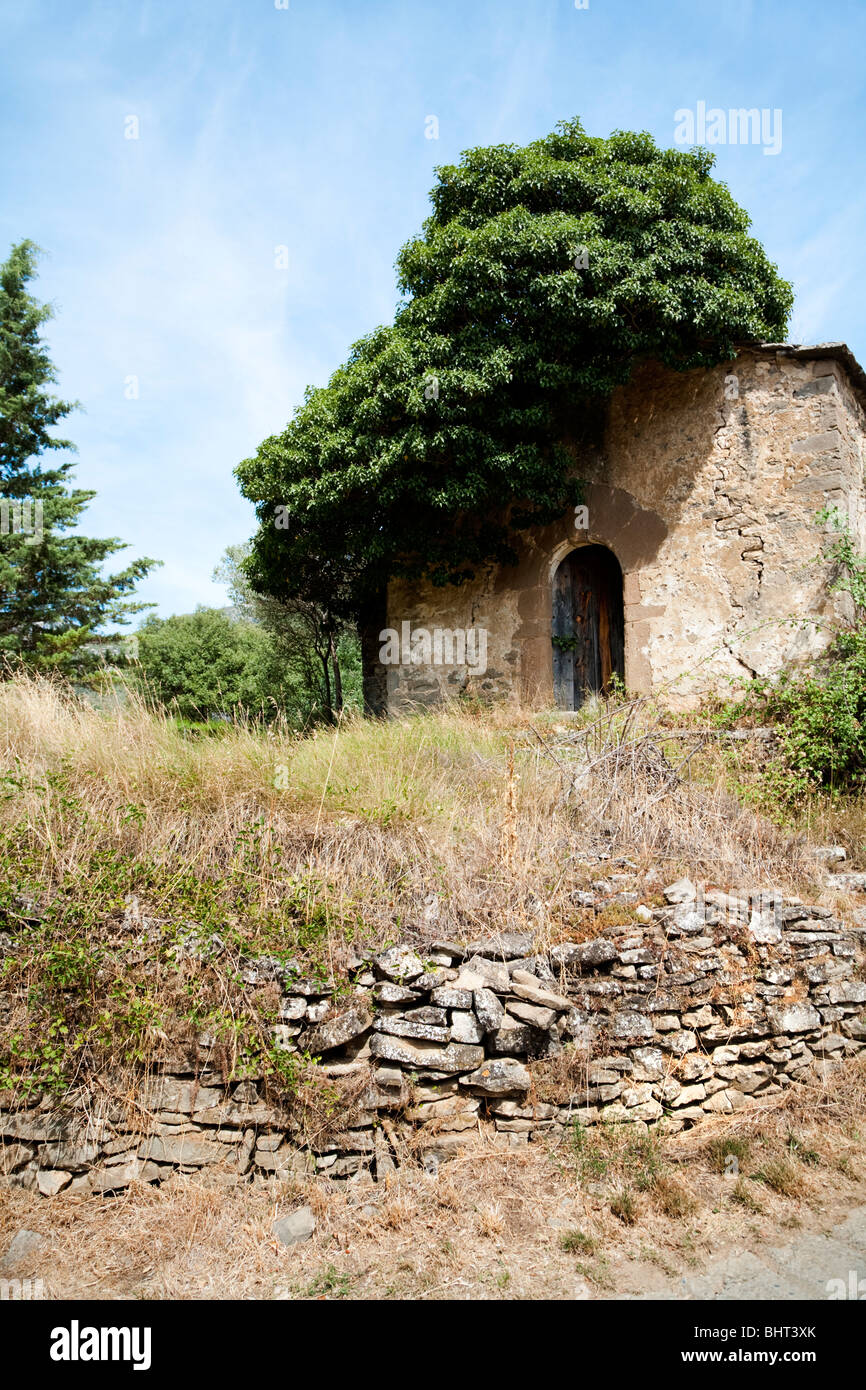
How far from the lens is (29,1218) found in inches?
136

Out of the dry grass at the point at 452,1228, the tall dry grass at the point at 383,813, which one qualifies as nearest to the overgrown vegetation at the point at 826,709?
the tall dry grass at the point at 383,813

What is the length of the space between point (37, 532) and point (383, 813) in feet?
41.0

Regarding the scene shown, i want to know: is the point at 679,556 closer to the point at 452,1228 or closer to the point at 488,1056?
the point at 488,1056

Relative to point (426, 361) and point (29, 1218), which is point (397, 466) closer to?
point (426, 361)

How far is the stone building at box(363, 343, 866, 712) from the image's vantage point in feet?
29.0

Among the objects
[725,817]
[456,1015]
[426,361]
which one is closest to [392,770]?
[456,1015]

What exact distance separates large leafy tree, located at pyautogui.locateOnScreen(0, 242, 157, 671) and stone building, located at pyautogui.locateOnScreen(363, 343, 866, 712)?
7426 millimetres

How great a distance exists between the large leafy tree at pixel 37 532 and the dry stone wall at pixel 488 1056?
11.8 metres

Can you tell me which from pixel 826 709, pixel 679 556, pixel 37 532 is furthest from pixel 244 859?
pixel 37 532

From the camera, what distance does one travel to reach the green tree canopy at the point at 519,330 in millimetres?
8953

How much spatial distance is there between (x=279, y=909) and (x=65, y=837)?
4.55 ft

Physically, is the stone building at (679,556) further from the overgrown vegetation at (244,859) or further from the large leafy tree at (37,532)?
the large leafy tree at (37,532)

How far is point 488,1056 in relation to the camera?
3.97m
